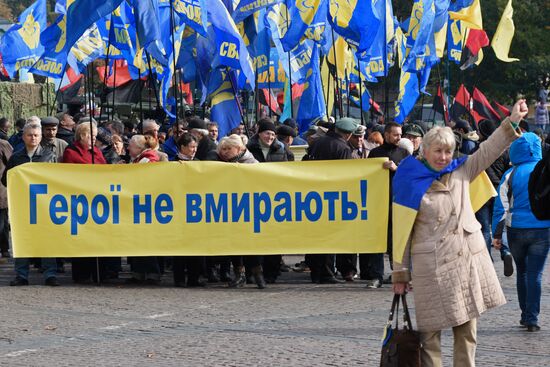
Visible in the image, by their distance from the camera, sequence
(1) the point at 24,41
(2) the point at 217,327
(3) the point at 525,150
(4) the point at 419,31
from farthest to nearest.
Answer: (1) the point at 24,41, (4) the point at 419,31, (2) the point at 217,327, (3) the point at 525,150

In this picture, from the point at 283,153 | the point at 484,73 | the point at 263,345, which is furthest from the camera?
the point at 484,73

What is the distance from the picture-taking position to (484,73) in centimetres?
5216

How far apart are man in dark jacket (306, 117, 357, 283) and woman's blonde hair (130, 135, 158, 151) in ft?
5.58

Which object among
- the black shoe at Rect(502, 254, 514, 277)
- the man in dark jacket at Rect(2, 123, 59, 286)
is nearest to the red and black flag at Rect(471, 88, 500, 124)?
the man in dark jacket at Rect(2, 123, 59, 286)

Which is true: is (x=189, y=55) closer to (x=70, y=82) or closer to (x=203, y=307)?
(x=70, y=82)

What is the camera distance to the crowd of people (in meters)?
6.75

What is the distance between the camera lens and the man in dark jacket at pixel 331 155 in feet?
42.3

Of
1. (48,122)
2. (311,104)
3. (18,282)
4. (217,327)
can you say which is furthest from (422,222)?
(311,104)

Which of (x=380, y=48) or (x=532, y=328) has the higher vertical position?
(x=380, y=48)

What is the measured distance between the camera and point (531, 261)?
9.61 m

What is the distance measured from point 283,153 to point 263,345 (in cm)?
479

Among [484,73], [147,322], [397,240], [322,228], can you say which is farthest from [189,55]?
[484,73]

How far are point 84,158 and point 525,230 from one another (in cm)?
520

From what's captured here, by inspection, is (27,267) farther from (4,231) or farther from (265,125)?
(265,125)
